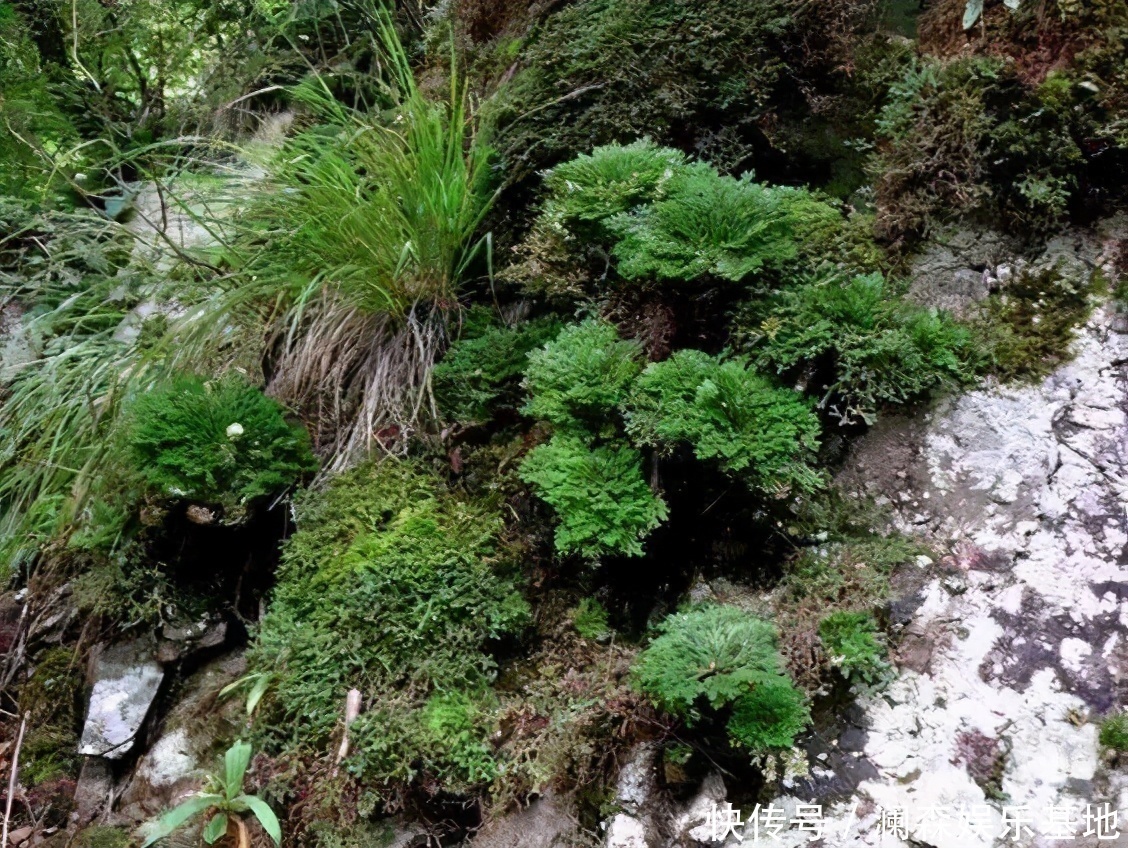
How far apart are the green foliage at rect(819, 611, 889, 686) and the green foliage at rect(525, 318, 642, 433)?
0.81 meters

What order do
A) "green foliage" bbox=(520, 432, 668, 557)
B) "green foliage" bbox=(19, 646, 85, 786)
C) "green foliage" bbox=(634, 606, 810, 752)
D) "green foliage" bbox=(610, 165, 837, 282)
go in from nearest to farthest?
"green foliage" bbox=(634, 606, 810, 752)
"green foliage" bbox=(520, 432, 668, 557)
"green foliage" bbox=(610, 165, 837, 282)
"green foliage" bbox=(19, 646, 85, 786)

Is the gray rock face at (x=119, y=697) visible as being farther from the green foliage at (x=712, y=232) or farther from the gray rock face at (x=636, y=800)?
the green foliage at (x=712, y=232)

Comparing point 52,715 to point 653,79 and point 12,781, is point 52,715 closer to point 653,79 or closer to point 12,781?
point 12,781

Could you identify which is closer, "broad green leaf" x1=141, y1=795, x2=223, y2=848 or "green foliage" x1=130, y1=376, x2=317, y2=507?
"broad green leaf" x1=141, y1=795, x2=223, y2=848

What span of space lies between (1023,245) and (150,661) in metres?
3.27

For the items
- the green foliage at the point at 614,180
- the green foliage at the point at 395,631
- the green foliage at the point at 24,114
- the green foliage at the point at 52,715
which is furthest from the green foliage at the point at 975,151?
the green foliage at the point at 24,114

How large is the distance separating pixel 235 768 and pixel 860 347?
2.15 m

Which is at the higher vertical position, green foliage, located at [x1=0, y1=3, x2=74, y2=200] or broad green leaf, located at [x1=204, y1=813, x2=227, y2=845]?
green foliage, located at [x1=0, y1=3, x2=74, y2=200]

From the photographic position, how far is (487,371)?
2.66 m

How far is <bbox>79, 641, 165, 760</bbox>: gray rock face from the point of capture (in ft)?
8.48

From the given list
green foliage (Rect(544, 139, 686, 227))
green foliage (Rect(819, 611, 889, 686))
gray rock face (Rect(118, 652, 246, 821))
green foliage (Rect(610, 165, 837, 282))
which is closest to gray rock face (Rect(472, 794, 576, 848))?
green foliage (Rect(819, 611, 889, 686))

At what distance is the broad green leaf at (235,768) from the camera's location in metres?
2.14

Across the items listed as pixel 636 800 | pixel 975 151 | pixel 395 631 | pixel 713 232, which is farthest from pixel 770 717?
pixel 975 151

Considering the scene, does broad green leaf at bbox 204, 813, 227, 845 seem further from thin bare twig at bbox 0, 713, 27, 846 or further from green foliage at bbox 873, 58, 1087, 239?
green foliage at bbox 873, 58, 1087, 239
